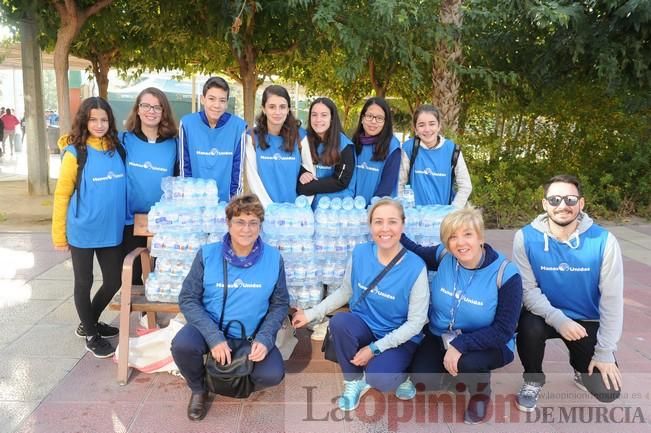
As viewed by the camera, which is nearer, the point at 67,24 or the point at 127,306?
the point at 127,306

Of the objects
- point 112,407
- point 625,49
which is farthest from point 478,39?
point 112,407

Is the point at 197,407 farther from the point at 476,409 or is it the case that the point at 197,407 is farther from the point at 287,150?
the point at 287,150

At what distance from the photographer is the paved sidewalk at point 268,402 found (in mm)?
3146

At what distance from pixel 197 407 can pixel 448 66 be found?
718 cm

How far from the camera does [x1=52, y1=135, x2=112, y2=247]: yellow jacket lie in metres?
3.59

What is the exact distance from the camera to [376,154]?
4.09 meters

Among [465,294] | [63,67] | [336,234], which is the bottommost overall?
[465,294]

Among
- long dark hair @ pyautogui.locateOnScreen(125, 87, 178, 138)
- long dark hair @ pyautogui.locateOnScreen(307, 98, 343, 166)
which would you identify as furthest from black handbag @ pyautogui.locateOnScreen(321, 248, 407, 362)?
long dark hair @ pyautogui.locateOnScreen(125, 87, 178, 138)

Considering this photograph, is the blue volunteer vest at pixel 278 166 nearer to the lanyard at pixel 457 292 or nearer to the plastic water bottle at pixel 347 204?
the plastic water bottle at pixel 347 204

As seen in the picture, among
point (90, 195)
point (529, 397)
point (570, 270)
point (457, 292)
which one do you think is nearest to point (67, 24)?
point (90, 195)

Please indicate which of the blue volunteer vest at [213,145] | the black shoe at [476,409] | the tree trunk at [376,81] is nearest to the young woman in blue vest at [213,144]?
the blue volunteer vest at [213,145]

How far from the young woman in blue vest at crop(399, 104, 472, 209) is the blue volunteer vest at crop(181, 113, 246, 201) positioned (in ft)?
4.23

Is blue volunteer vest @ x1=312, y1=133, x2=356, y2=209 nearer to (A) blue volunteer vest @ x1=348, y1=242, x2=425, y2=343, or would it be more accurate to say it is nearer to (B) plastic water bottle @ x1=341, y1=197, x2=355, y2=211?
(B) plastic water bottle @ x1=341, y1=197, x2=355, y2=211

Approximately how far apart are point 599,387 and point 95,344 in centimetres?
333
